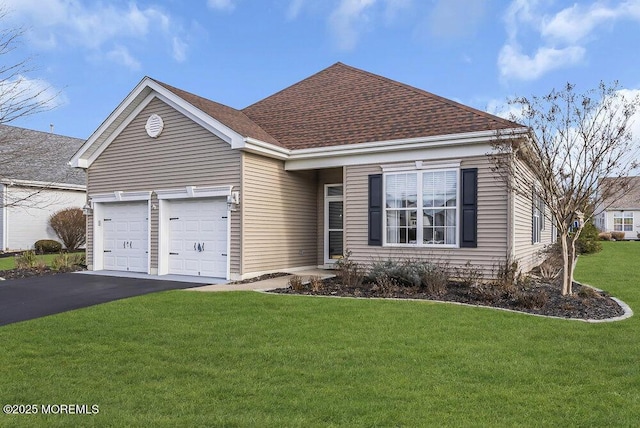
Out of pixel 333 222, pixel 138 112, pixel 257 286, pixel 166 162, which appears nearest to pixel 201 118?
pixel 166 162

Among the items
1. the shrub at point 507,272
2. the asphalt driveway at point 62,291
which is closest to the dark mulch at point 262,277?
the asphalt driveway at point 62,291

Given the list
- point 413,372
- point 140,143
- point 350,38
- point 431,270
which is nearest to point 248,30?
point 350,38

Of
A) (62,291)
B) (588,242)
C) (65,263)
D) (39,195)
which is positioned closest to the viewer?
(62,291)

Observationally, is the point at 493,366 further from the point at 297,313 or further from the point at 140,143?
the point at 140,143

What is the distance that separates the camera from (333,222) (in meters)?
14.4

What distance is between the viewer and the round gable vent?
43.1ft

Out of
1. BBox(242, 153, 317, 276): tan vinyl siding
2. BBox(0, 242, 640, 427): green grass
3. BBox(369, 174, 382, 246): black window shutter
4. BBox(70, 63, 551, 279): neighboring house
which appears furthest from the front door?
BBox(0, 242, 640, 427): green grass

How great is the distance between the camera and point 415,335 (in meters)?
6.20

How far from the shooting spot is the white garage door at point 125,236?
13.6 m

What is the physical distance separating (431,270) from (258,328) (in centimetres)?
468

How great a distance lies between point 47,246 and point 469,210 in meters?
20.7

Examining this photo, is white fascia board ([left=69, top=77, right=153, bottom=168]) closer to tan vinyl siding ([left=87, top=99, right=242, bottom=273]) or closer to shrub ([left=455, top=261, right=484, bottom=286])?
tan vinyl siding ([left=87, top=99, right=242, bottom=273])

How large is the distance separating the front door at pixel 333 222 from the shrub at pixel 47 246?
15840mm

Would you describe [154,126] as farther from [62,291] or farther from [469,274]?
[469,274]
